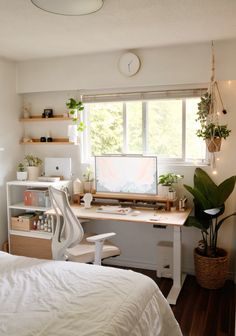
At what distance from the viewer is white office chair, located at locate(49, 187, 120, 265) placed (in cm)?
266

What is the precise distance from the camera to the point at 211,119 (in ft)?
10.9

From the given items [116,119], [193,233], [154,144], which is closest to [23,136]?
[116,119]

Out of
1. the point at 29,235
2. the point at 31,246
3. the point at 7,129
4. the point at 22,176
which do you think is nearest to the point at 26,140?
the point at 7,129

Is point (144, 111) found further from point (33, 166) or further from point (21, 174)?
point (21, 174)

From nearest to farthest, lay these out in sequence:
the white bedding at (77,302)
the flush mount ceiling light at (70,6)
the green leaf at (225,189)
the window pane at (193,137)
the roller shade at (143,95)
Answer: the white bedding at (77,302) < the flush mount ceiling light at (70,6) < the green leaf at (225,189) < the roller shade at (143,95) < the window pane at (193,137)

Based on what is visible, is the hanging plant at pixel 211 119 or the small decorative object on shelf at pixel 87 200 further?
the small decorative object on shelf at pixel 87 200

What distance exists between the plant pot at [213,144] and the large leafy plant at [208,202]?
28 cm

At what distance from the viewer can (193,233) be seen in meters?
3.53

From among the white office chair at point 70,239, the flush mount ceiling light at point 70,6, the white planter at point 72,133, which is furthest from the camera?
the white planter at point 72,133

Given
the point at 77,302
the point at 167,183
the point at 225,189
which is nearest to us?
the point at 77,302

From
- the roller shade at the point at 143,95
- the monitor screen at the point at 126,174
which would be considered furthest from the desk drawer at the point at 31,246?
the roller shade at the point at 143,95

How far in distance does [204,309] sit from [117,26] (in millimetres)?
2566

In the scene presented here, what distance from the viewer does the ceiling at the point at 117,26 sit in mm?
2277

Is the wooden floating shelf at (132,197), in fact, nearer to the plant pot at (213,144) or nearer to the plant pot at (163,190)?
the plant pot at (163,190)
